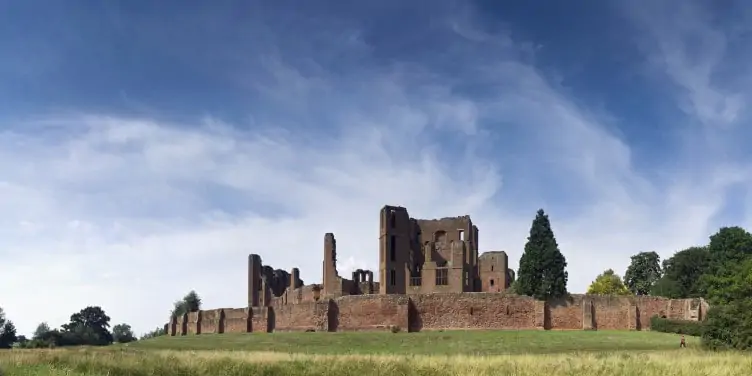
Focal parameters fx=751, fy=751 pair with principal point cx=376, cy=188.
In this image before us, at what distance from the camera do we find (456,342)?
42.8m

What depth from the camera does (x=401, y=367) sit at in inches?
904

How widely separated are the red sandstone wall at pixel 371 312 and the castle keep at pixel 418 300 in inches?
2.9

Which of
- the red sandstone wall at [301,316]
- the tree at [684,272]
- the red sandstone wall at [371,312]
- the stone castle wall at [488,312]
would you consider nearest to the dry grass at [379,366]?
the red sandstone wall at [371,312]

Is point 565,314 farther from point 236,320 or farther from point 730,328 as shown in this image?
point 236,320

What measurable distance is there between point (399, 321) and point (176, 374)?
1288 inches

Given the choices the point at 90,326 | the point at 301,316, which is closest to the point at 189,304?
the point at 90,326

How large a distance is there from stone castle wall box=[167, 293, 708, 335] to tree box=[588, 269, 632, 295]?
95.1ft

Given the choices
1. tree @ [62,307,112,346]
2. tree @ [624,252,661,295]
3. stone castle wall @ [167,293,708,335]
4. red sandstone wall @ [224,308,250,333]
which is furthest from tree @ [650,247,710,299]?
tree @ [62,307,112,346]

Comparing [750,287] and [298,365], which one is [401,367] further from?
[750,287]

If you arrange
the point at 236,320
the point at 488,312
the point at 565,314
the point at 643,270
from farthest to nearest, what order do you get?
the point at 643,270, the point at 236,320, the point at 488,312, the point at 565,314

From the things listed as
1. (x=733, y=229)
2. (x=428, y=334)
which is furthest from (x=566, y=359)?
(x=733, y=229)

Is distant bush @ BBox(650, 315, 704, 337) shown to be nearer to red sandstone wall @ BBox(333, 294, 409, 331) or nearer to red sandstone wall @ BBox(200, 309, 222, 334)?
red sandstone wall @ BBox(333, 294, 409, 331)

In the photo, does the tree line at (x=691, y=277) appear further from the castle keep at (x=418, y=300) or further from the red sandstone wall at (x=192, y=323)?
the red sandstone wall at (x=192, y=323)

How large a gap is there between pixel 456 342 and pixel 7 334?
2280 inches
